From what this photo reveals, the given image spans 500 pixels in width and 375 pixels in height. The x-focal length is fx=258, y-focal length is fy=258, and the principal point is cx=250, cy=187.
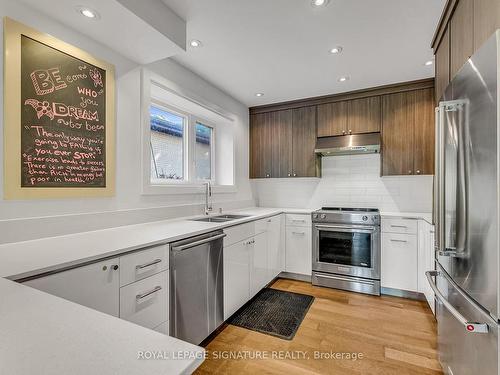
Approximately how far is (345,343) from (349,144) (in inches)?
89.2

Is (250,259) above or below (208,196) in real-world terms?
below

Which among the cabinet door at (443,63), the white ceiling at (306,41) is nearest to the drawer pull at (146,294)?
the white ceiling at (306,41)

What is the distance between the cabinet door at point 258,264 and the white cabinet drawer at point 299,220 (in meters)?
0.57

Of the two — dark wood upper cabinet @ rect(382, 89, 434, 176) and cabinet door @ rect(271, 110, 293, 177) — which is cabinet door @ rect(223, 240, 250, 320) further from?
dark wood upper cabinet @ rect(382, 89, 434, 176)

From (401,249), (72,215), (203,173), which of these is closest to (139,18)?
(72,215)

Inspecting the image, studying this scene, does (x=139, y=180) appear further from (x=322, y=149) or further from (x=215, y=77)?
(x=322, y=149)

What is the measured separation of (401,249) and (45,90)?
3.52 meters

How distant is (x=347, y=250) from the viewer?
124 inches

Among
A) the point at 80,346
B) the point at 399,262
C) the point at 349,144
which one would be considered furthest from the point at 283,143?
the point at 80,346

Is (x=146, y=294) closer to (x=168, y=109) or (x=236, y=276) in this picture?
(x=236, y=276)

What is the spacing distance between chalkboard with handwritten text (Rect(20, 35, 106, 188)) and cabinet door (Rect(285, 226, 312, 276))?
7.76ft

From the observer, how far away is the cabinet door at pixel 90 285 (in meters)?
1.13

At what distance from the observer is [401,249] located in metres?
2.92

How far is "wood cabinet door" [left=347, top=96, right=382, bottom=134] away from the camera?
131 inches
